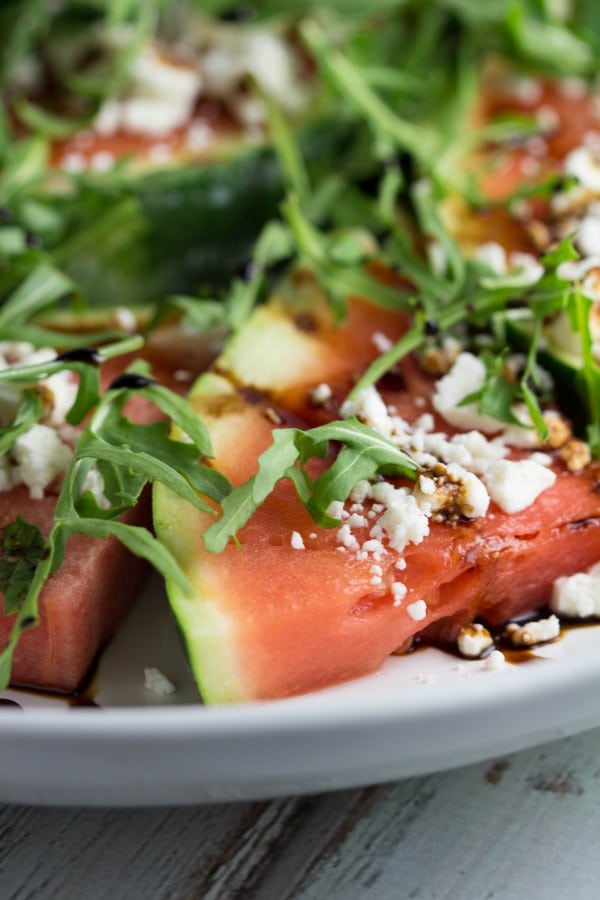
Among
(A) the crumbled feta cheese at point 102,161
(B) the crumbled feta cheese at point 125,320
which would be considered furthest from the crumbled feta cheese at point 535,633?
(A) the crumbled feta cheese at point 102,161

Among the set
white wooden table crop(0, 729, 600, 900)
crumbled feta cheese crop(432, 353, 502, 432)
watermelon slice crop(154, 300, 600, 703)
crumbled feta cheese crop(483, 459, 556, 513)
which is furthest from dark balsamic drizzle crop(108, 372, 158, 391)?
white wooden table crop(0, 729, 600, 900)

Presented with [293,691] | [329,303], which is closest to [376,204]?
[329,303]

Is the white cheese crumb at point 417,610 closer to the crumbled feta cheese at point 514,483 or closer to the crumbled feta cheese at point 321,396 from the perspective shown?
the crumbled feta cheese at point 514,483

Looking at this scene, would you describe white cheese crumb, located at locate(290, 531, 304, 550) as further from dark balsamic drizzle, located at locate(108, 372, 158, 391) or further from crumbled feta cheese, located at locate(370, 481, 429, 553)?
dark balsamic drizzle, located at locate(108, 372, 158, 391)

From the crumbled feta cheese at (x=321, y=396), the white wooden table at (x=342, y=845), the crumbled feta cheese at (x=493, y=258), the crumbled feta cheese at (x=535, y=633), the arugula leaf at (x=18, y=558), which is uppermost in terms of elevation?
the arugula leaf at (x=18, y=558)

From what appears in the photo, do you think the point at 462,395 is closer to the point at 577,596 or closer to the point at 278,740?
the point at 577,596

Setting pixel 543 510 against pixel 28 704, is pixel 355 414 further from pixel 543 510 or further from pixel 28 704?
pixel 28 704
